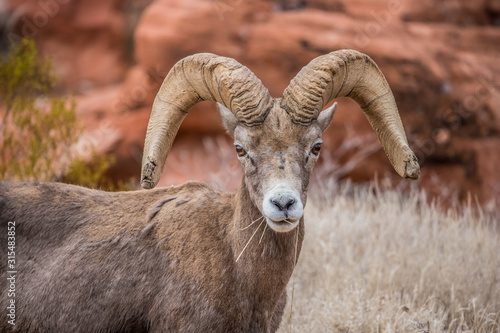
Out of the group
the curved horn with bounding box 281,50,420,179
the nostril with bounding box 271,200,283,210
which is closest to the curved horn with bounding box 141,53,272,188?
the curved horn with bounding box 281,50,420,179

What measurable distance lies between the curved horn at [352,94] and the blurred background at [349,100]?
5.98m

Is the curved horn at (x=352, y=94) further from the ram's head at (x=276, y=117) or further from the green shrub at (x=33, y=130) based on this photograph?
the green shrub at (x=33, y=130)

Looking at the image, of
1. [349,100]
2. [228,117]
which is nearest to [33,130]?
[228,117]

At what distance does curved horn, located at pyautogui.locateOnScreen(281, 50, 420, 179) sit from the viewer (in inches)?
158

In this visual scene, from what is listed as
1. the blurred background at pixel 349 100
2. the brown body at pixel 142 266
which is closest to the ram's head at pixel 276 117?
the brown body at pixel 142 266

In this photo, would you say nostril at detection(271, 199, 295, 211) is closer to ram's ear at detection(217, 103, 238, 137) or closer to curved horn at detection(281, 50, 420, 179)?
curved horn at detection(281, 50, 420, 179)

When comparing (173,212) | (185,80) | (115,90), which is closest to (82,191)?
(173,212)

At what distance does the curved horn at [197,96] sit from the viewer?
13.0 ft

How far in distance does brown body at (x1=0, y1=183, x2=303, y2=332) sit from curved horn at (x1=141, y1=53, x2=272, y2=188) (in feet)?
1.59

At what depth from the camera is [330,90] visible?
4184mm

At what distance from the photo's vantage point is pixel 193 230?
4199mm

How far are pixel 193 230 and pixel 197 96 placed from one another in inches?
41.6

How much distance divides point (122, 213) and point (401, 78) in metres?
8.48

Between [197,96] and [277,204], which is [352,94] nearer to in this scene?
[197,96]
